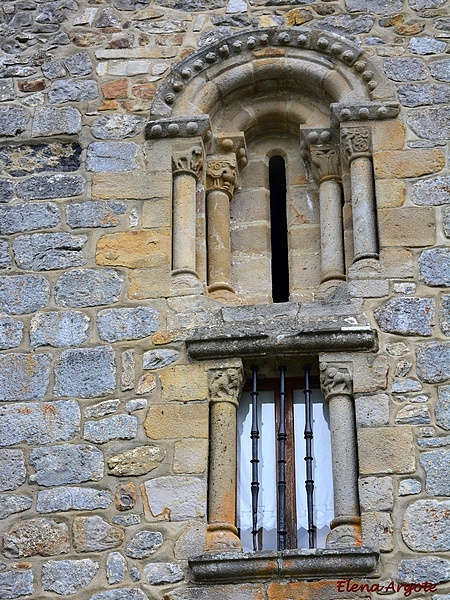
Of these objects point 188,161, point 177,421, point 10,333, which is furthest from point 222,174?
point 177,421

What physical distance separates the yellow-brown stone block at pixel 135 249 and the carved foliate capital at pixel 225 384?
84 centimetres

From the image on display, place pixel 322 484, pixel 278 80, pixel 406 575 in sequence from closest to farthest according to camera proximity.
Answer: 1. pixel 406 575
2. pixel 322 484
3. pixel 278 80

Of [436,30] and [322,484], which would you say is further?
[436,30]

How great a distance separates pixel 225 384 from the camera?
8273mm

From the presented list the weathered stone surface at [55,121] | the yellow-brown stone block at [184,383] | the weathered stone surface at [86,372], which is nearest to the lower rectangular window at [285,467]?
the yellow-brown stone block at [184,383]

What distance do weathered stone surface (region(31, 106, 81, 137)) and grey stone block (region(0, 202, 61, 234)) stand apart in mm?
564

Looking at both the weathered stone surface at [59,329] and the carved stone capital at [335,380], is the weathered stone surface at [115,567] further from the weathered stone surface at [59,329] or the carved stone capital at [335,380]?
the carved stone capital at [335,380]

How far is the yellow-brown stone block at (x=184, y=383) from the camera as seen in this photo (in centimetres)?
824

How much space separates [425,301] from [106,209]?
2014 mm

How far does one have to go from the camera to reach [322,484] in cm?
818

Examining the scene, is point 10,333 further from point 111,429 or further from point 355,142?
point 355,142

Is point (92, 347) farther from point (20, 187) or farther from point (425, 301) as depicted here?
point (425, 301)

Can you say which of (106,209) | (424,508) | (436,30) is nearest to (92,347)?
(106,209)

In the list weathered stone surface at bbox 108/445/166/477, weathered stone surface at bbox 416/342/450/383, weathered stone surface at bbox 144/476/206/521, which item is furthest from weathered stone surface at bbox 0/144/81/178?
weathered stone surface at bbox 416/342/450/383
